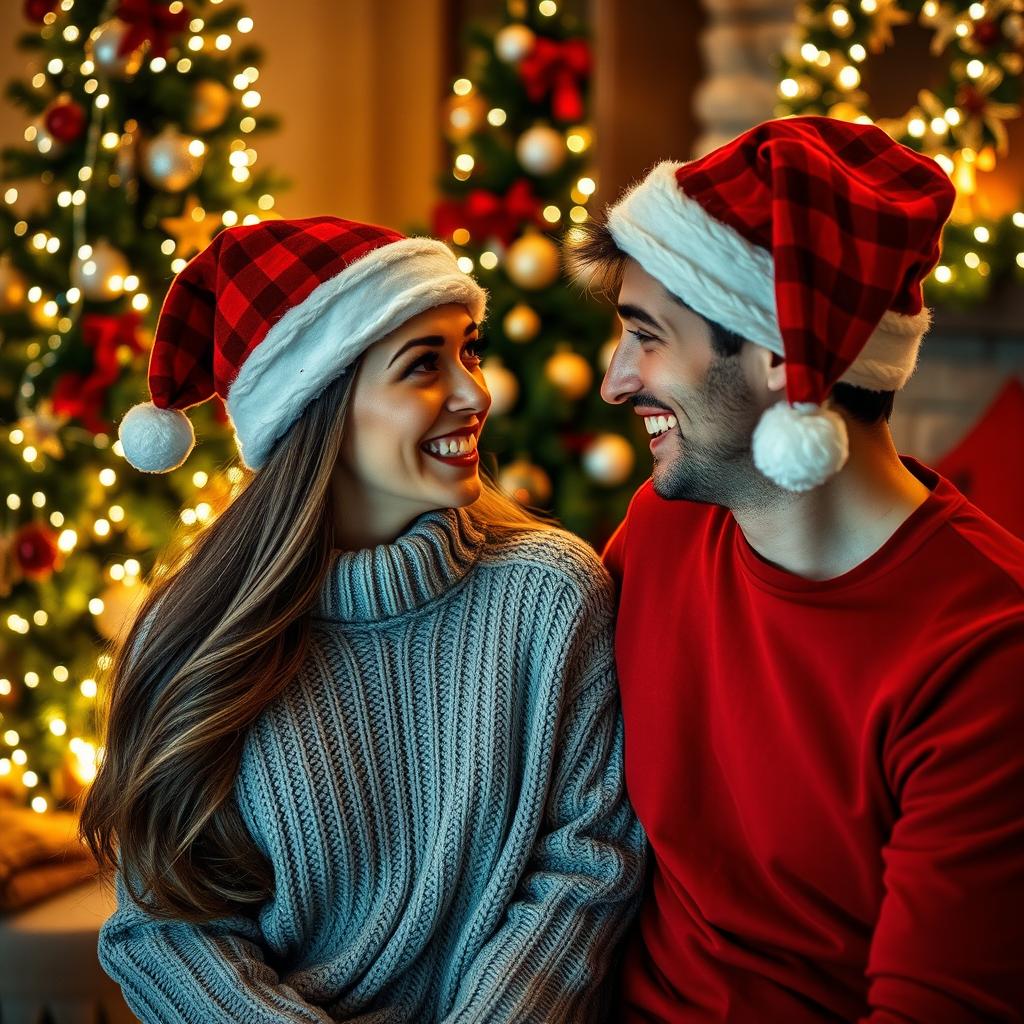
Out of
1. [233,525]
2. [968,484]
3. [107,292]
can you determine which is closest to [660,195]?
[233,525]

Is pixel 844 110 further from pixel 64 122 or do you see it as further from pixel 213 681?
pixel 213 681

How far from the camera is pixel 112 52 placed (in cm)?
265

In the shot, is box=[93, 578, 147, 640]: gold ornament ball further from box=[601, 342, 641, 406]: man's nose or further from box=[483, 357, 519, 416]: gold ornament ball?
box=[601, 342, 641, 406]: man's nose

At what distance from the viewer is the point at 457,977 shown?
1.55 metres

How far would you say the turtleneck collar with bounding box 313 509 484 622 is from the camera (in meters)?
1.56

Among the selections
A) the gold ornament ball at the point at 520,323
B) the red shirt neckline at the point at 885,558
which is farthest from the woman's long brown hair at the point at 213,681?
Answer: the gold ornament ball at the point at 520,323

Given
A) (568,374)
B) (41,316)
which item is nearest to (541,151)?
(568,374)

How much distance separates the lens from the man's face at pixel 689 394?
146 cm

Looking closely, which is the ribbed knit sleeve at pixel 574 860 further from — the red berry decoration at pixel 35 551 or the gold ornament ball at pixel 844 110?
the red berry decoration at pixel 35 551

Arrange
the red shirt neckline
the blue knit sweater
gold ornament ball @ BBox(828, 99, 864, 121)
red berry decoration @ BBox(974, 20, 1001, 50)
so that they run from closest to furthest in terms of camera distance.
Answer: the red shirt neckline, the blue knit sweater, red berry decoration @ BBox(974, 20, 1001, 50), gold ornament ball @ BBox(828, 99, 864, 121)

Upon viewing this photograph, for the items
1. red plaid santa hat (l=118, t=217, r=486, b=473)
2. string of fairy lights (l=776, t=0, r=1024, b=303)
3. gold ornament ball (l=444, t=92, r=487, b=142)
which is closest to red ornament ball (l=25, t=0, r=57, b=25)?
gold ornament ball (l=444, t=92, r=487, b=142)

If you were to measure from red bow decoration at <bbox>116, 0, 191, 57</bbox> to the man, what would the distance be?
1541 millimetres

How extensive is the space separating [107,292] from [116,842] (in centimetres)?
146

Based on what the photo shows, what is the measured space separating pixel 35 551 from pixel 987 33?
2.19 metres
